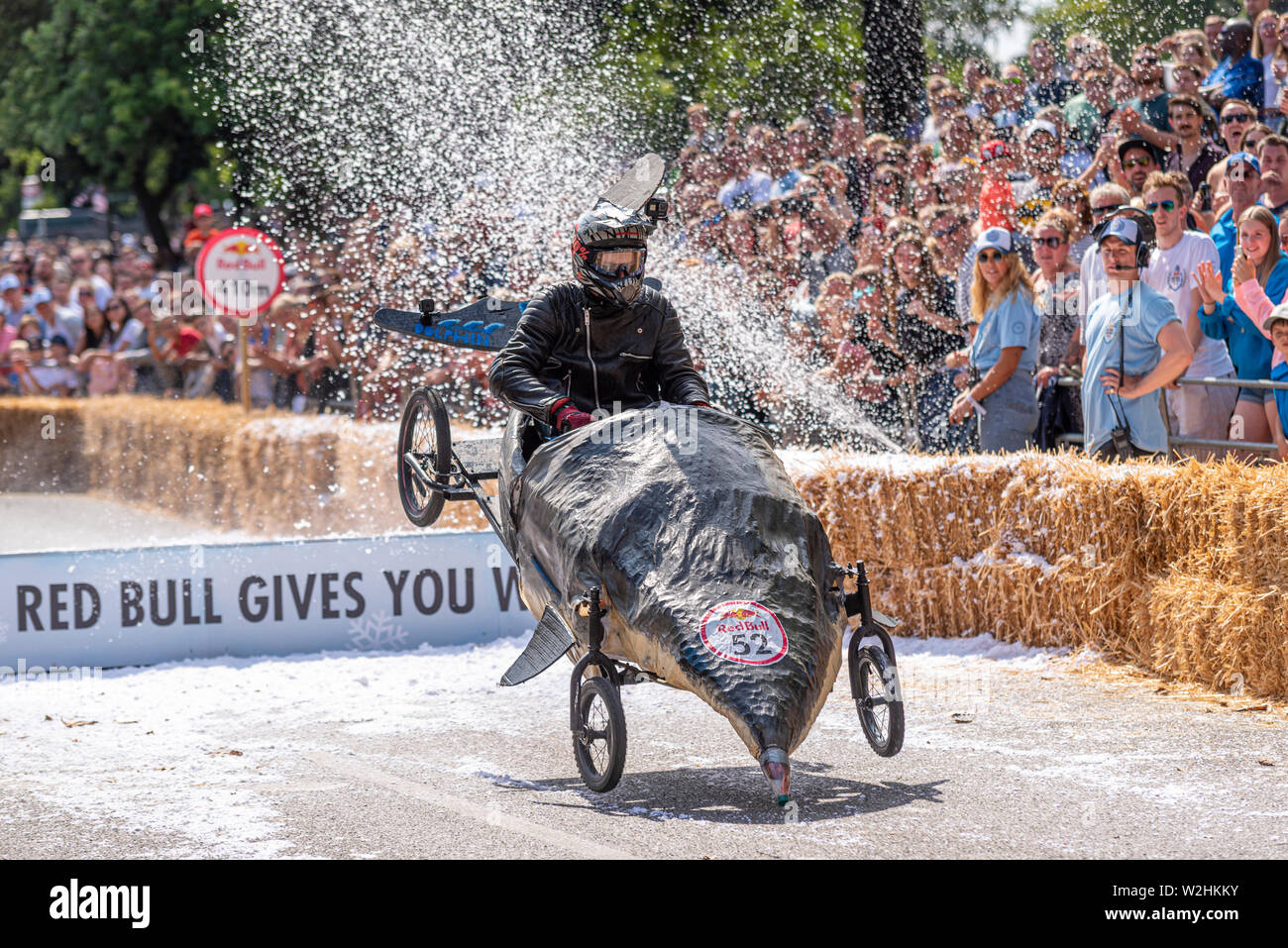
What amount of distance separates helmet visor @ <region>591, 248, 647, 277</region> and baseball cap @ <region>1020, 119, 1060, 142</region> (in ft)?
18.9

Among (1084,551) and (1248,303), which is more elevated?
(1248,303)

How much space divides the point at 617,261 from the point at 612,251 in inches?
1.9

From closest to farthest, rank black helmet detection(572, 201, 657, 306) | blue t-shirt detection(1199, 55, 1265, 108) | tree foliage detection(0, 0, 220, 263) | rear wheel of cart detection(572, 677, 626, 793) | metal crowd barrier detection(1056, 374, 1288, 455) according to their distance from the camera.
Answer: rear wheel of cart detection(572, 677, 626, 793), black helmet detection(572, 201, 657, 306), metal crowd barrier detection(1056, 374, 1288, 455), blue t-shirt detection(1199, 55, 1265, 108), tree foliage detection(0, 0, 220, 263)

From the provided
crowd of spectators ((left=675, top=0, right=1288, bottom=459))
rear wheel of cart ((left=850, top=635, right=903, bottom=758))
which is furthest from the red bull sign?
rear wheel of cart ((left=850, top=635, right=903, bottom=758))

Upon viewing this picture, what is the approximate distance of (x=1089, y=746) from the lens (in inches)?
264

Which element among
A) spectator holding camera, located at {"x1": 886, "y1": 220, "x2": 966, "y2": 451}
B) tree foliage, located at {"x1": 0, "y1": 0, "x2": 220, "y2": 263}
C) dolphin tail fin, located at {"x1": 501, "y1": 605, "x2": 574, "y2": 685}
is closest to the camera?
dolphin tail fin, located at {"x1": 501, "y1": 605, "x2": 574, "y2": 685}

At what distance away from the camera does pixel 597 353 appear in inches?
286

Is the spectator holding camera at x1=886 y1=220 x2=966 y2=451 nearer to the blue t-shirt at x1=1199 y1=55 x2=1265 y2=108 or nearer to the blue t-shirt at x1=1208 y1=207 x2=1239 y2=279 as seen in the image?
the blue t-shirt at x1=1208 y1=207 x2=1239 y2=279

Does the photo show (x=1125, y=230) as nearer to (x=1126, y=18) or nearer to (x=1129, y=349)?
(x=1129, y=349)

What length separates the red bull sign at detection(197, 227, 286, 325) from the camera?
1552 centimetres

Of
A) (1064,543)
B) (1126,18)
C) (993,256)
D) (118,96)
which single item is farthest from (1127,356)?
(118,96)

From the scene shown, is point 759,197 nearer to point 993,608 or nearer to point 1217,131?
point 1217,131

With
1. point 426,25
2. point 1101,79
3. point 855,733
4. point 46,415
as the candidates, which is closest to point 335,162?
point 426,25

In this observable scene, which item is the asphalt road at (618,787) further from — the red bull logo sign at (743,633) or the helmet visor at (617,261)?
the helmet visor at (617,261)
